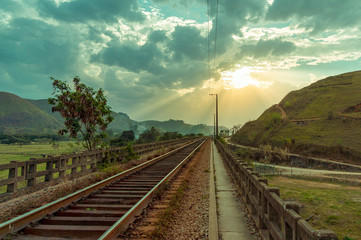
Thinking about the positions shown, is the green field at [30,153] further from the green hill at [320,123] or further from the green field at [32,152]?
the green hill at [320,123]

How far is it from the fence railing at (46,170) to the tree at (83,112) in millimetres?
1765

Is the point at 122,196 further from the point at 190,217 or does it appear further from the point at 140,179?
the point at 140,179

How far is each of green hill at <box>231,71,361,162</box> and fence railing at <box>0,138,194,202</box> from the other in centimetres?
4569

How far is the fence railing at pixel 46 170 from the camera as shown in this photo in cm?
801

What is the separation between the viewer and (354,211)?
13664 mm

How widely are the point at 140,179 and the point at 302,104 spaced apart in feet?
270

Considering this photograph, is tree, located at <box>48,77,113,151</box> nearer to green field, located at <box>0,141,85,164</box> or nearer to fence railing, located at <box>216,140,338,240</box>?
green field, located at <box>0,141,85,164</box>

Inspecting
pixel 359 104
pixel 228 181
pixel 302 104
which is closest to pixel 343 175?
pixel 228 181

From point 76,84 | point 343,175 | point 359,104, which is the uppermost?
point 359,104

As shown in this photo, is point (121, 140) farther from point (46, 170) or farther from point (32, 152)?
point (46, 170)

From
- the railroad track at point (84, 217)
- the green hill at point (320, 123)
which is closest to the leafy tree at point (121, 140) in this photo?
the railroad track at point (84, 217)

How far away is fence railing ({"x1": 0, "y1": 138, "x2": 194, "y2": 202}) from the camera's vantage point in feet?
26.3

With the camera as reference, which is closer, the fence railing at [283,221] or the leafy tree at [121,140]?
the fence railing at [283,221]

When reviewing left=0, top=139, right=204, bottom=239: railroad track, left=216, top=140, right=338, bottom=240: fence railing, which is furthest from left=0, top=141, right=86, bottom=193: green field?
left=216, top=140, right=338, bottom=240: fence railing
